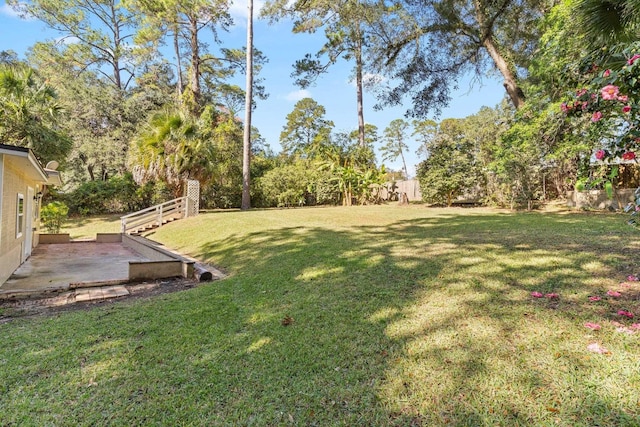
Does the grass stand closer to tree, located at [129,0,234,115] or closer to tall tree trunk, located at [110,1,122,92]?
tree, located at [129,0,234,115]

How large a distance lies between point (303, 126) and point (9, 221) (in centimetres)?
2993

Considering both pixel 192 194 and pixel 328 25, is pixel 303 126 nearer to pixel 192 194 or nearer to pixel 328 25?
pixel 328 25

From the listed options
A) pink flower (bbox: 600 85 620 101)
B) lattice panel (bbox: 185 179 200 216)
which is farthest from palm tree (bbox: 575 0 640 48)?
lattice panel (bbox: 185 179 200 216)

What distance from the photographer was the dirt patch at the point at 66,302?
4.62 meters

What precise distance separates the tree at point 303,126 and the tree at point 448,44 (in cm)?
1975

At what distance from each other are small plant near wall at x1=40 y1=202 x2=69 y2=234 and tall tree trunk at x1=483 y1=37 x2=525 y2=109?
17.3 metres

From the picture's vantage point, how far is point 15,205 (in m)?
6.80

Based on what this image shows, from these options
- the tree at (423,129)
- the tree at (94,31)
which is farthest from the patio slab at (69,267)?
the tree at (423,129)

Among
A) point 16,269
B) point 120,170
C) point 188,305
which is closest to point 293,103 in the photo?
point 120,170

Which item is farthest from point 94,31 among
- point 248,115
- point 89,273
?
point 89,273

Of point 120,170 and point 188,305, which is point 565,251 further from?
point 120,170

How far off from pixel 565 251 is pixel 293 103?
31898mm

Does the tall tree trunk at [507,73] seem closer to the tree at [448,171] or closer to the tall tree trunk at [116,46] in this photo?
the tree at [448,171]

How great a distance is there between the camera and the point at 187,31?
22953 mm
